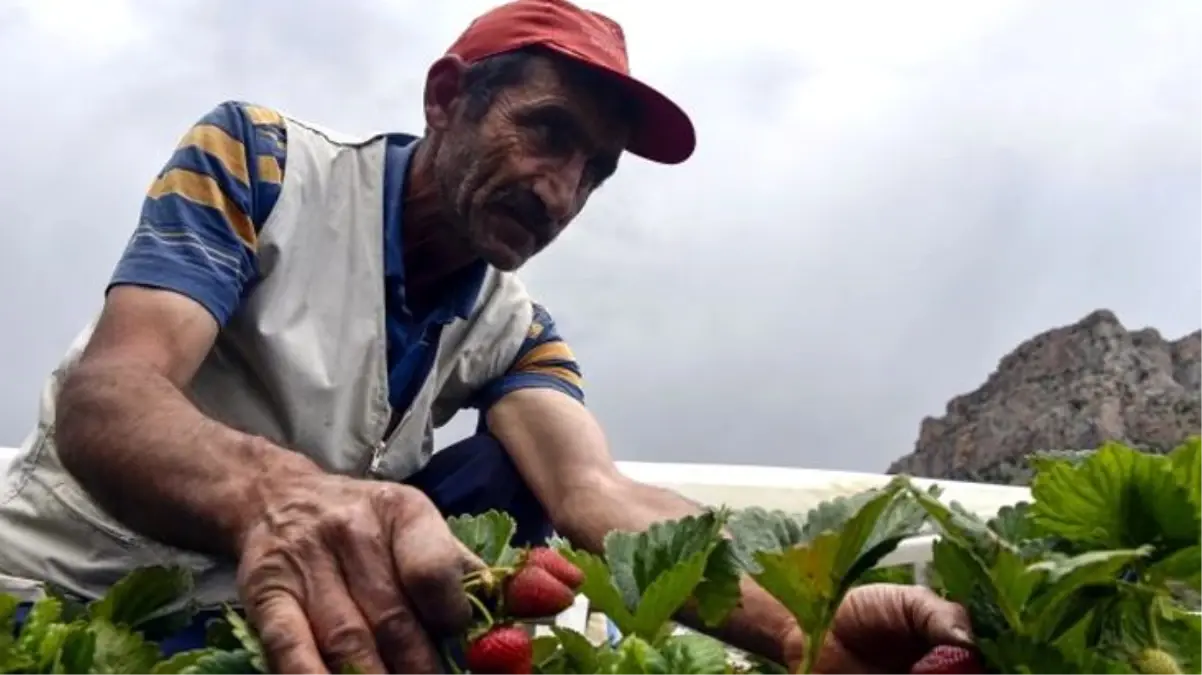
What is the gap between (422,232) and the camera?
2.24 metres

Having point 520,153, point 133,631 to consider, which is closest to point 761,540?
point 133,631

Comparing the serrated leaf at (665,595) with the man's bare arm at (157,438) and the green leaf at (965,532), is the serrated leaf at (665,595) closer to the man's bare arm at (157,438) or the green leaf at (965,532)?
the green leaf at (965,532)

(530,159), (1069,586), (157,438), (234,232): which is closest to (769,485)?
(530,159)

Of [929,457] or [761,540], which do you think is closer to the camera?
[761,540]

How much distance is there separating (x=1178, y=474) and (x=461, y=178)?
4.88ft

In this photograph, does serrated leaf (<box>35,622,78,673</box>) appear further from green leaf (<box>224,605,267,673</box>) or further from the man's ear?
the man's ear

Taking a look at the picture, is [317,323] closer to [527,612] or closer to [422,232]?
[422,232]

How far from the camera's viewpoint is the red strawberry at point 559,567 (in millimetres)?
863

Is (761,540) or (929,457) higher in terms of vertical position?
(929,457)

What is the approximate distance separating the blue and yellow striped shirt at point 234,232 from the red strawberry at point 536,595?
1.04 m

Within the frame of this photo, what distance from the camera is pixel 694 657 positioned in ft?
2.49

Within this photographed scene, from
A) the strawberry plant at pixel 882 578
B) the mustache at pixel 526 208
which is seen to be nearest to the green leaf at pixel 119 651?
the strawberry plant at pixel 882 578

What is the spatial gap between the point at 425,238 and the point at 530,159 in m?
0.28

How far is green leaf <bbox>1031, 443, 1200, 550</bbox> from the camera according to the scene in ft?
2.46
